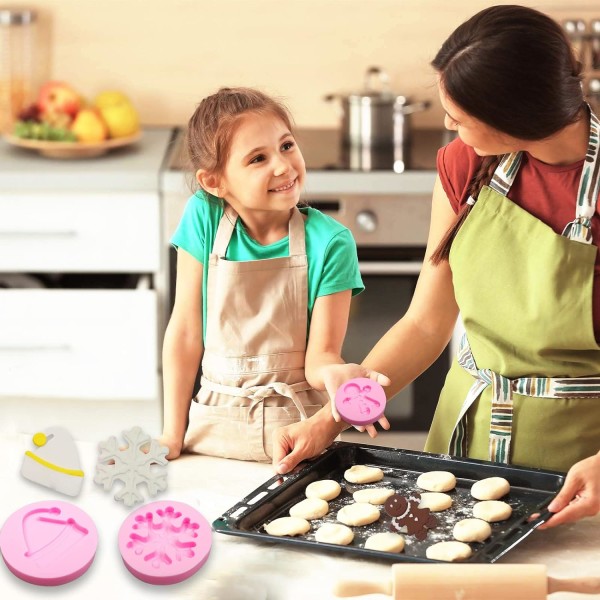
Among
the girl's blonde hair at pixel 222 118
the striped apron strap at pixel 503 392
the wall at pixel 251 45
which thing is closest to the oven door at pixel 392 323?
the wall at pixel 251 45

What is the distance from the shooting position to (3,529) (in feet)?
4.06

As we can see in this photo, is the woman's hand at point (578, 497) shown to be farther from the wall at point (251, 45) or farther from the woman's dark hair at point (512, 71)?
the wall at point (251, 45)

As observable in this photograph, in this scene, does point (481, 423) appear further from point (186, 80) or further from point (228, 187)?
point (186, 80)

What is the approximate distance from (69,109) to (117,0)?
45 cm

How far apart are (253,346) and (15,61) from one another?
204cm

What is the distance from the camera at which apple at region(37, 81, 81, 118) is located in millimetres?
3008

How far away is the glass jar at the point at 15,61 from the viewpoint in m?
3.23

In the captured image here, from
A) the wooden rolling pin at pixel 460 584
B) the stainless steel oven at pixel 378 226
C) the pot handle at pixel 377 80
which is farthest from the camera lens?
the pot handle at pixel 377 80

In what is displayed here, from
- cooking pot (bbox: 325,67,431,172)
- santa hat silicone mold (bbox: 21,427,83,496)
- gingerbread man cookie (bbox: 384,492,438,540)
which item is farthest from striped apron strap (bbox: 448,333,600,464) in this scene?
cooking pot (bbox: 325,67,431,172)

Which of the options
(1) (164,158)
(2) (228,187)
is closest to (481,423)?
(2) (228,187)

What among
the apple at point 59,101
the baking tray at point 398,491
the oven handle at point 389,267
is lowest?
the oven handle at point 389,267

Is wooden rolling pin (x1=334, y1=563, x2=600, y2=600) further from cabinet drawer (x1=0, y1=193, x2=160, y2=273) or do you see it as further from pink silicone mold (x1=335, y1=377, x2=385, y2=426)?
cabinet drawer (x1=0, y1=193, x2=160, y2=273)

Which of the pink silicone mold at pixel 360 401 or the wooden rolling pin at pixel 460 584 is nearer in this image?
the wooden rolling pin at pixel 460 584

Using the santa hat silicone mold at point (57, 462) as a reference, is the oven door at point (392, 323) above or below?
below
